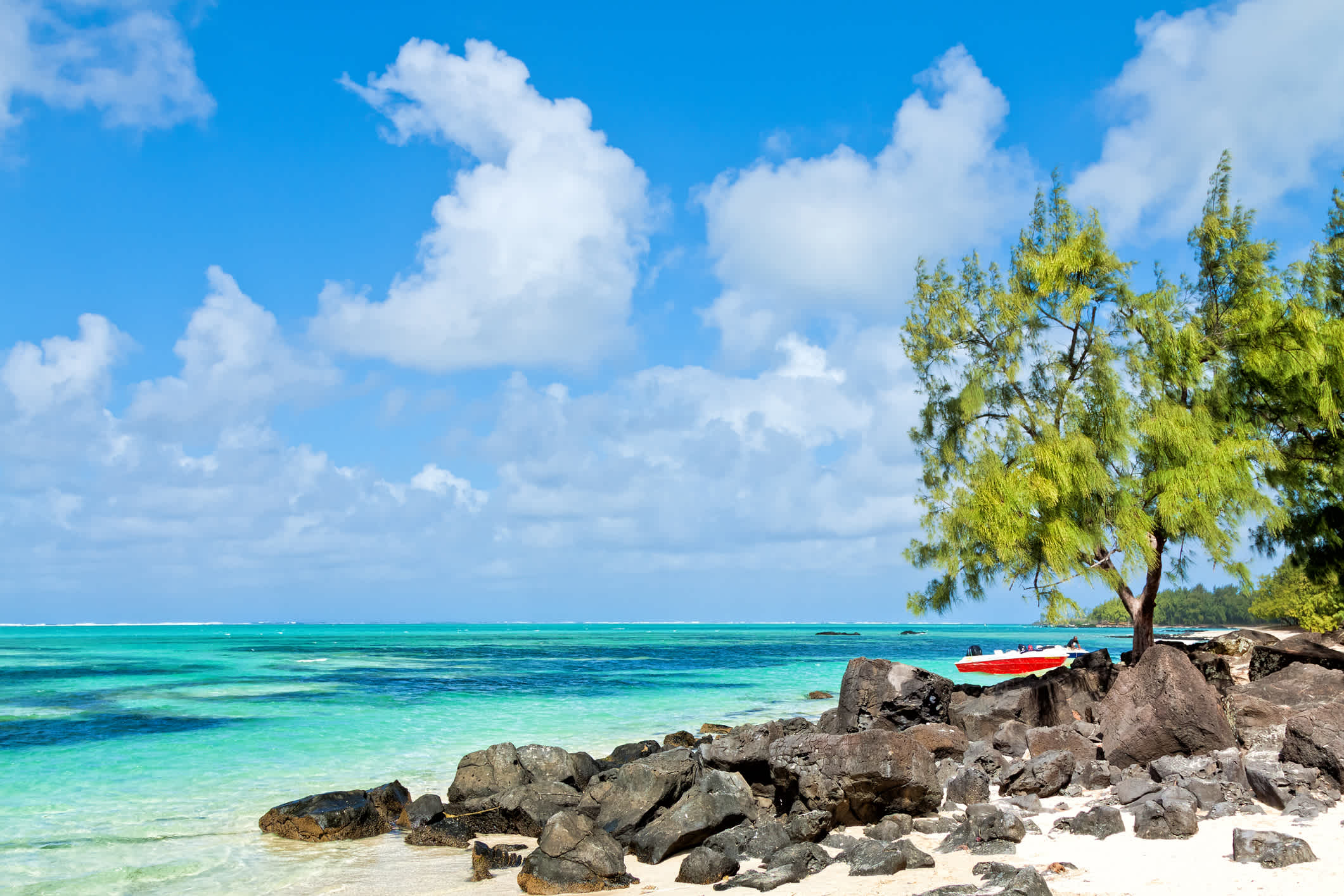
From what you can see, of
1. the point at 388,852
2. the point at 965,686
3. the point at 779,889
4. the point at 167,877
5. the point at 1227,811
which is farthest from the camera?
the point at 965,686

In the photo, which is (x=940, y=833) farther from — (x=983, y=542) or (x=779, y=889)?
(x=983, y=542)

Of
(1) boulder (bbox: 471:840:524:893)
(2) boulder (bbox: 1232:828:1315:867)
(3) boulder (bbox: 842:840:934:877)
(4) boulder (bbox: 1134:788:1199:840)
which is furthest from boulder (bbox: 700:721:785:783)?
(2) boulder (bbox: 1232:828:1315:867)

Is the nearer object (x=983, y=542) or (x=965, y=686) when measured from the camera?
(x=983, y=542)

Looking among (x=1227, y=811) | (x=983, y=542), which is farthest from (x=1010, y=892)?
(x=983, y=542)

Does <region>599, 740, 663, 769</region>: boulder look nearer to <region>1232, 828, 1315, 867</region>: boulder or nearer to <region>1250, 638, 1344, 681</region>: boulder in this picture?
<region>1232, 828, 1315, 867</region>: boulder

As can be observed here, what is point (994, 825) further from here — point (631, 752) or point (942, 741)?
point (631, 752)

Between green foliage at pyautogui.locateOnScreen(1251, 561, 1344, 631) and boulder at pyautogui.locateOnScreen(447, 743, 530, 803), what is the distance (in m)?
16.1

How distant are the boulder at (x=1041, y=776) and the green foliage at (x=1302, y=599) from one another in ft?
32.6

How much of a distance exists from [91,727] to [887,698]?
22.1 m

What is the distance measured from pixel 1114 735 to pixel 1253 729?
2.51 m

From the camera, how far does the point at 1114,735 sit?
13.3 m

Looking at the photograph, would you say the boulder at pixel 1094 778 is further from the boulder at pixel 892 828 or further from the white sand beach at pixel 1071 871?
the boulder at pixel 892 828

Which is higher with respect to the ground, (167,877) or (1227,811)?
(1227,811)

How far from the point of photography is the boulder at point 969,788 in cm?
1168
